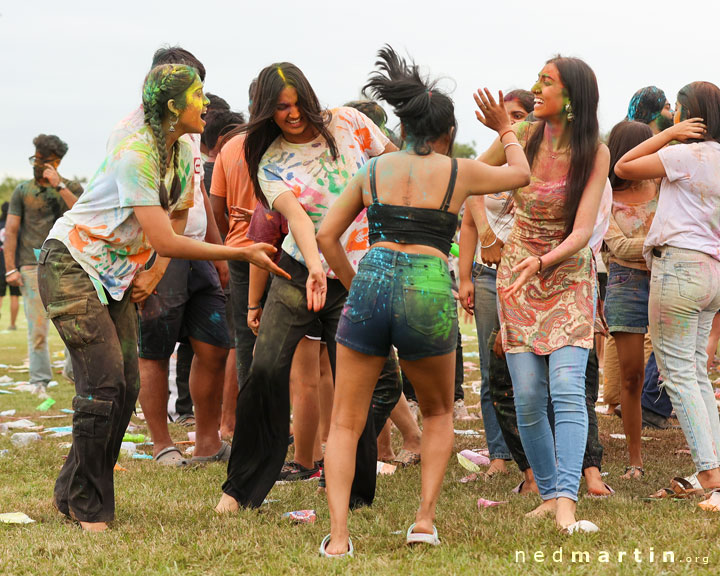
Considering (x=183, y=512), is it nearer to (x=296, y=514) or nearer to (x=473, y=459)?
(x=296, y=514)

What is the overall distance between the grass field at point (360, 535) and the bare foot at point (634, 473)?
0.07 meters

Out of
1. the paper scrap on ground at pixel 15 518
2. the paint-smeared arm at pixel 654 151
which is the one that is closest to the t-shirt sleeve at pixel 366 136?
the paint-smeared arm at pixel 654 151

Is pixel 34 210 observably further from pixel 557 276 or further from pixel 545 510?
pixel 545 510

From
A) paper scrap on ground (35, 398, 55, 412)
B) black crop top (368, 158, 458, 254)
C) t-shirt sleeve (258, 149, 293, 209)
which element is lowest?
paper scrap on ground (35, 398, 55, 412)

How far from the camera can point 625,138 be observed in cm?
533

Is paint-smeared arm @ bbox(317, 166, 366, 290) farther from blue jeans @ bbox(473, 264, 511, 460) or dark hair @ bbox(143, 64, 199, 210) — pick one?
blue jeans @ bbox(473, 264, 511, 460)

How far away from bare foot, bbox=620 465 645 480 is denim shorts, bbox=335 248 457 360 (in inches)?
84.3

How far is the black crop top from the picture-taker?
370 cm

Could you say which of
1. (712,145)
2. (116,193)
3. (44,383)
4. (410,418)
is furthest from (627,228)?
(44,383)

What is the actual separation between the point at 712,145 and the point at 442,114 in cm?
179

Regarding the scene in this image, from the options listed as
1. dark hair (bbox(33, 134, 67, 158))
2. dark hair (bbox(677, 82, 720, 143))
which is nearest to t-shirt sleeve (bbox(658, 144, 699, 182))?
dark hair (bbox(677, 82, 720, 143))

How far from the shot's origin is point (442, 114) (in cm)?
376

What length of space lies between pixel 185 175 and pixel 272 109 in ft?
1.83
